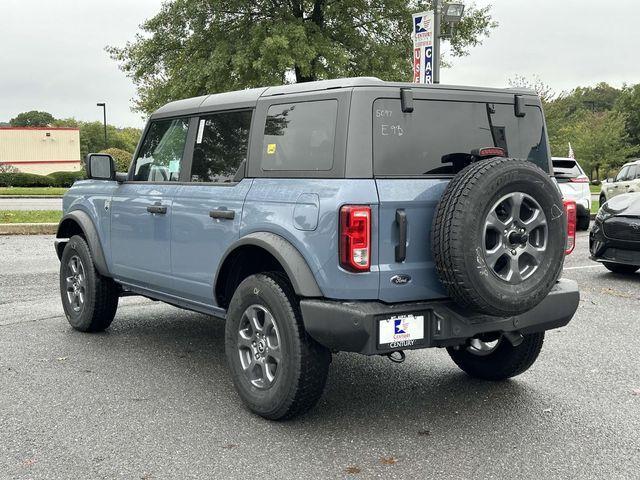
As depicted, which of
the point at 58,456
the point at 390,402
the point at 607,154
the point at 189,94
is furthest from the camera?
the point at 607,154

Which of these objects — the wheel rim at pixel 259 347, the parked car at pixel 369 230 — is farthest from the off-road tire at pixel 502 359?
the wheel rim at pixel 259 347

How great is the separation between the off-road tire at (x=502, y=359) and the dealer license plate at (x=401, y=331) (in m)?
Result: 1.15

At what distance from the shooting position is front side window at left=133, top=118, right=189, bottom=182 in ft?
17.4

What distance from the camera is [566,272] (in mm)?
10289

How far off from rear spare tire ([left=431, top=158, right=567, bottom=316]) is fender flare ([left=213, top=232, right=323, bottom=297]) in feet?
2.21

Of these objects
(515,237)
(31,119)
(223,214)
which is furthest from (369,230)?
(31,119)

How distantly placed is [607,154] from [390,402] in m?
56.5

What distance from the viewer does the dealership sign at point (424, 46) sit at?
15.3 m

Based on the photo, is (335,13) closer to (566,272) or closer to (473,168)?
(566,272)

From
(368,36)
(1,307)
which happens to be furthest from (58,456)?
(368,36)

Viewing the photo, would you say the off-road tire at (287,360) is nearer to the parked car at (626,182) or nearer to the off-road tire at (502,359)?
the off-road tire at (502,359)

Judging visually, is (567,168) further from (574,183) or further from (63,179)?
(63,179)

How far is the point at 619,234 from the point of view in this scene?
9352 mm

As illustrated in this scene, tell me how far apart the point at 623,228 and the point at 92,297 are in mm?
6683
